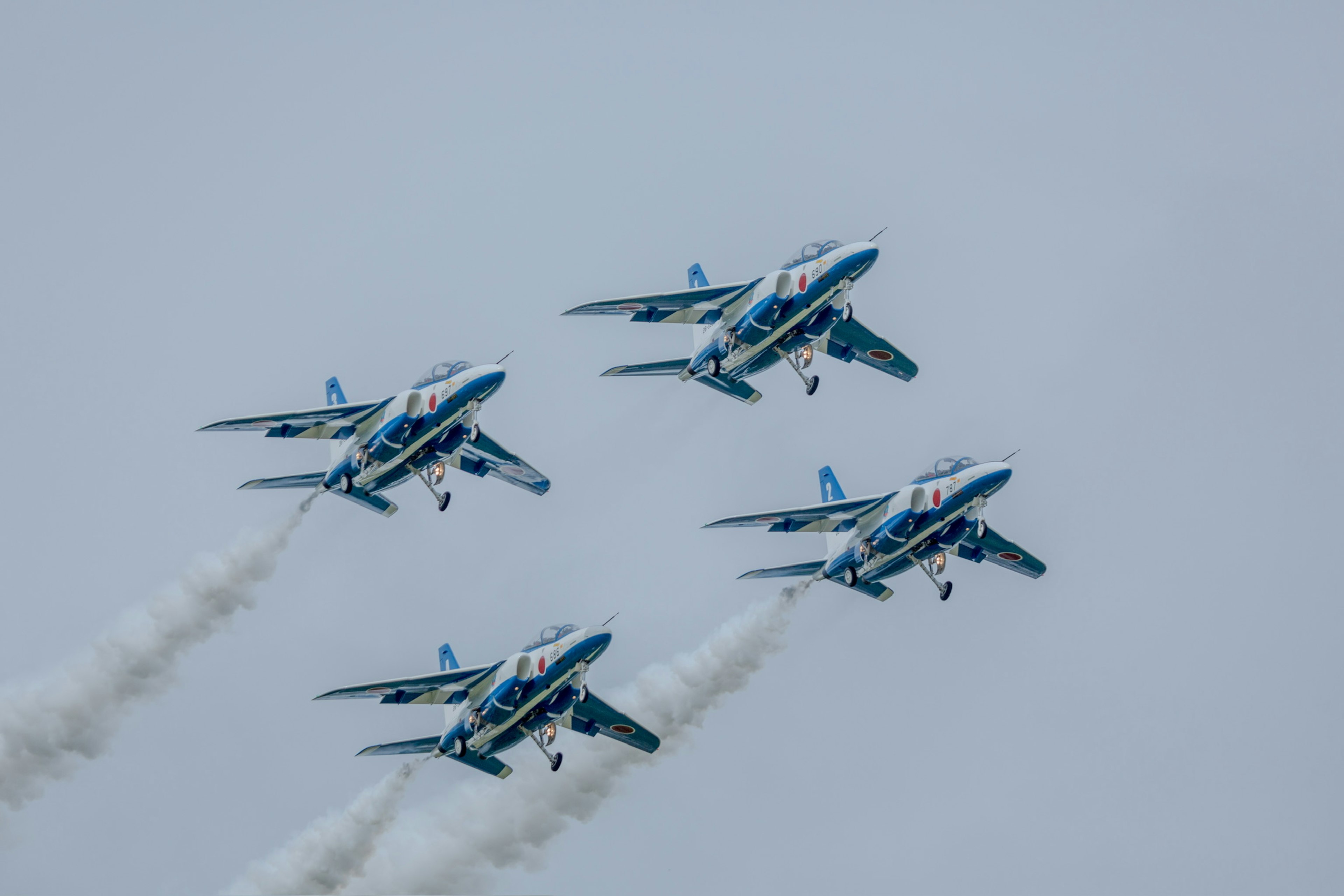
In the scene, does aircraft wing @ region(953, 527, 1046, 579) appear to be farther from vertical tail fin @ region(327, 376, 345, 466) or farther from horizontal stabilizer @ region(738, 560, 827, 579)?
vertical tail fin @ region(327, 376, 345, 466)

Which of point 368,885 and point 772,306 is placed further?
point 368,885

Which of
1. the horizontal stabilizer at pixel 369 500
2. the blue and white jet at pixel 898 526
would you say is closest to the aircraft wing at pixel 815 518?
the blue and white jet at pixel 898 526

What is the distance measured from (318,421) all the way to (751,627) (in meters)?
15.7

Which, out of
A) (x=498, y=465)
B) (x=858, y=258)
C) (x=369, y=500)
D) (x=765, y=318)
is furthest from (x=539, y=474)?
(x=858, y=258)

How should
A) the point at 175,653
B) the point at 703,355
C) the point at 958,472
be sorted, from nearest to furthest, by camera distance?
the point at 958,472 < the point at 703,355 < the point at 175,653

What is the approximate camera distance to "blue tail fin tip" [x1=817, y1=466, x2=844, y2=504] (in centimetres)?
7169

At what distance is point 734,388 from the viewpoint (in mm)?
70188

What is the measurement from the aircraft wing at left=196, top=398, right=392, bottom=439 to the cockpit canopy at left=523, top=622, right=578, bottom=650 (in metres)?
8.55

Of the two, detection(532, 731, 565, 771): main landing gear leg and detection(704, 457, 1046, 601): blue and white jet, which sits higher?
detection(704, 457, 1046, 601): blue and white jet

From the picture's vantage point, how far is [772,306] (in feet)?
216

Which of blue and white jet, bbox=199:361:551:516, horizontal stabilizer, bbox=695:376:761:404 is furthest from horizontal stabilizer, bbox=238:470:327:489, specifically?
horizontal stabilizer, bbox=695:376:761:404

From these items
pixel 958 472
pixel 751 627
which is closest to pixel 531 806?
pixel 751 627

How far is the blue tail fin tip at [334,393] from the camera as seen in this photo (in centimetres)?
7162

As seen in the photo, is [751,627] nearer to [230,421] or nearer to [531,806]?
[531,806]
